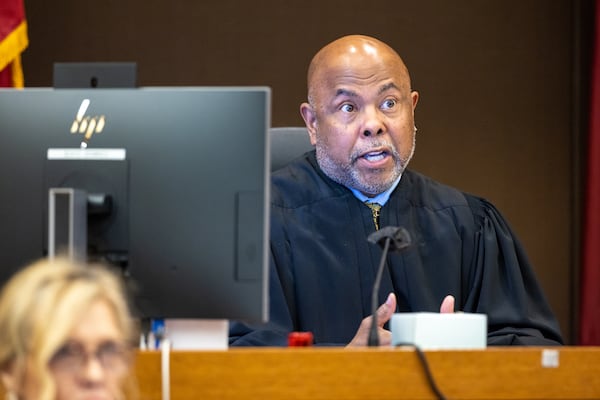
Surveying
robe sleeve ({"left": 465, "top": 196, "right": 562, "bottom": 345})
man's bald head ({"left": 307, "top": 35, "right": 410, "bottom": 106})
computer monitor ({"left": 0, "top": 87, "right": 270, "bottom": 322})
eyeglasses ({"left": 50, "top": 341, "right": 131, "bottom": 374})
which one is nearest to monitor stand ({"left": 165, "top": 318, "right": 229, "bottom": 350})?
computer monitor ({"left": 0, "top": 87, "right": 270, "bottom": 322})

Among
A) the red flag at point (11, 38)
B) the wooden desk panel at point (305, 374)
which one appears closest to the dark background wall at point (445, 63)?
the red flag at point (11, 38)

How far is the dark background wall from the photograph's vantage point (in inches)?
217

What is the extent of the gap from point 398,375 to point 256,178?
0.48 metres

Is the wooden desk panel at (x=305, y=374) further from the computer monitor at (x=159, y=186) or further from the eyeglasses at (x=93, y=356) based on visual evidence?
the eyeglasses at (x=93, y=356)

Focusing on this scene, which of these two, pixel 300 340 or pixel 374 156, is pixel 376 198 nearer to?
pixel 374 156

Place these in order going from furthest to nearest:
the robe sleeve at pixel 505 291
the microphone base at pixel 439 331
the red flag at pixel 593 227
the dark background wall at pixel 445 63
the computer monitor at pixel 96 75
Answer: the dark background wall at pixel 445 63 < the red flag at pixel 593 227 < the robe sleeve at pixel 505 291 < the computer monitor at pixel 96 75 < the microphone base at pixel 439 331

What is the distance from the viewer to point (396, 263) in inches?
128

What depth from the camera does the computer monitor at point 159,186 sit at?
224cm

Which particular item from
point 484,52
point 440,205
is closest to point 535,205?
point 484,52

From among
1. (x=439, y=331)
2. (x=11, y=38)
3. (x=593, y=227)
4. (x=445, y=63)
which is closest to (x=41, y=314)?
(x=439, y=331)

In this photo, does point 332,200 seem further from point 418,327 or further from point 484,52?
point 484,52

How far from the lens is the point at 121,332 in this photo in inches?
64.6

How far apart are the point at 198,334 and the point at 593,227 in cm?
336

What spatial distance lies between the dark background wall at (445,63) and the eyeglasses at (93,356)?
13.0 feet
